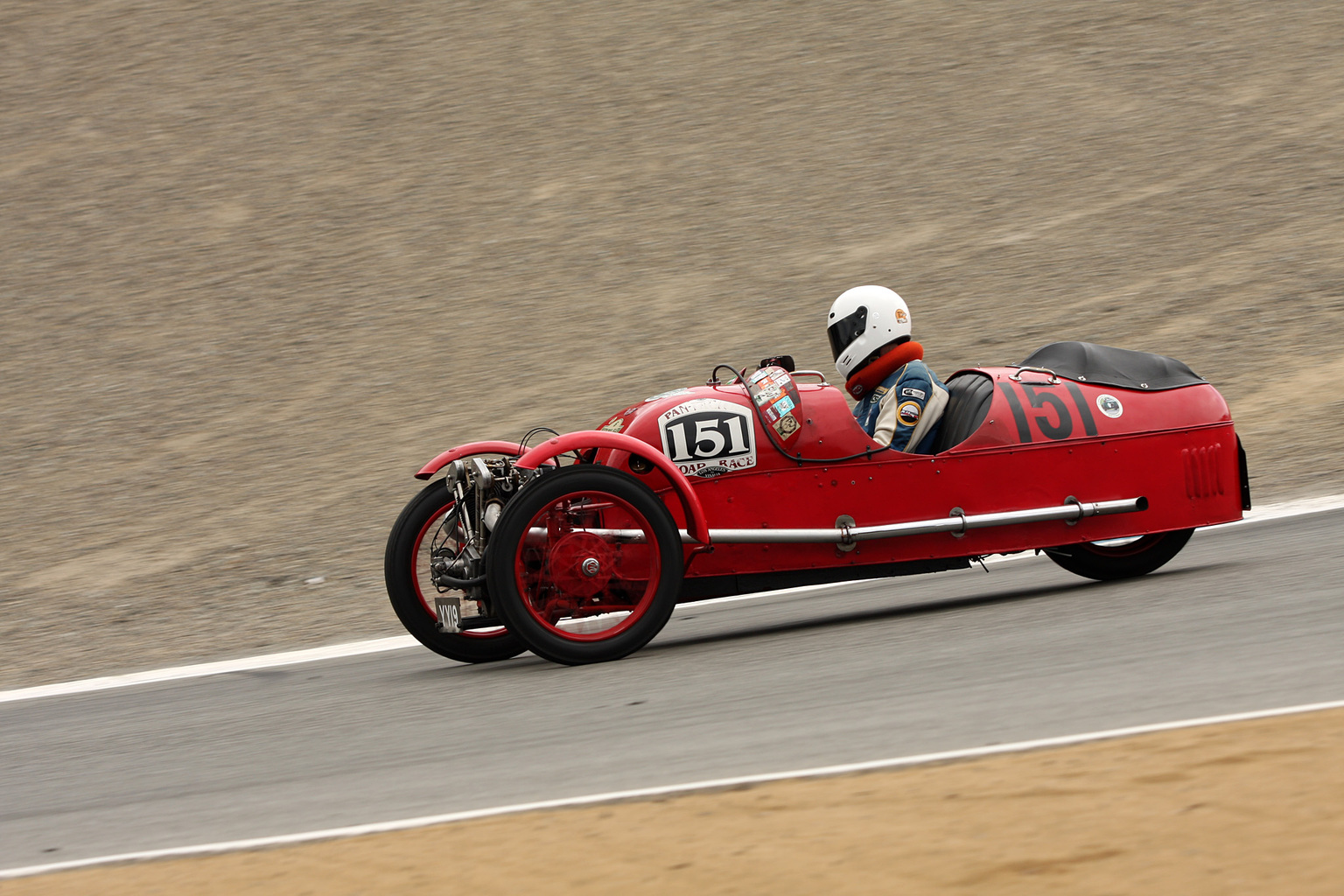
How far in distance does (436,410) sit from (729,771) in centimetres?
1140

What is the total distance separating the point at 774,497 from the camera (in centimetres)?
677

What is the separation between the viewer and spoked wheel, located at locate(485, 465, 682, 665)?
6246 mm

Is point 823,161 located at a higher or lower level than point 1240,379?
higher

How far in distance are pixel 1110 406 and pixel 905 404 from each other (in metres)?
1.02

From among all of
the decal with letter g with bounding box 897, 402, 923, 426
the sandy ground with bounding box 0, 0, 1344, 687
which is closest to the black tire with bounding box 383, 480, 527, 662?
the sandy ground with bounding box 0, 0, 1344, 687

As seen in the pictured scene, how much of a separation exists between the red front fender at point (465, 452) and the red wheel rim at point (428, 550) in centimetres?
19

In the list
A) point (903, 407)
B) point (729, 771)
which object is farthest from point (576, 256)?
point (729, 771)

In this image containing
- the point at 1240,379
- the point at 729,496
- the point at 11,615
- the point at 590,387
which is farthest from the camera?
the point at 590,387

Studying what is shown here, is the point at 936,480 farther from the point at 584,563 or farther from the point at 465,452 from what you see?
the point at 465,452

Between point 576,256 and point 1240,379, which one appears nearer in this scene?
point 1240,379

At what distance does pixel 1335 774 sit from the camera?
367cm

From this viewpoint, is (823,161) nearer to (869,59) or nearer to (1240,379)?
(869,59)

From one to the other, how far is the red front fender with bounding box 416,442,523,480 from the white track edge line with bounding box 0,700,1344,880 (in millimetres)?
2648

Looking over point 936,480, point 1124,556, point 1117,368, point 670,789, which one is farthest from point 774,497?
point 670,789
